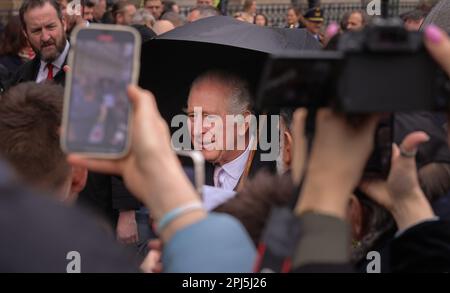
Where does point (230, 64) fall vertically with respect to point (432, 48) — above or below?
below

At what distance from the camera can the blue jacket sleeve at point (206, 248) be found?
5.51 ft

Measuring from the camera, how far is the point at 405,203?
222 cm

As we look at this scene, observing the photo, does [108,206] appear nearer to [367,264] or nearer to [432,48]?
[367,264]

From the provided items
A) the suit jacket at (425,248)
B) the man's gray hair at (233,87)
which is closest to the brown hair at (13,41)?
the man's gray hair at (233,87)

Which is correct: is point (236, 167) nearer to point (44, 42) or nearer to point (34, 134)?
point (34, 134)

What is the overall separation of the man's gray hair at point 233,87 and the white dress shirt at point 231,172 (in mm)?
190

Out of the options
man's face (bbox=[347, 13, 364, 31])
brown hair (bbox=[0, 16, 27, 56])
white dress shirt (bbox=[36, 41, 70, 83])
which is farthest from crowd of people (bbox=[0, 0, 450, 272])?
man's face (bbox=[347, 13, 364, 31])

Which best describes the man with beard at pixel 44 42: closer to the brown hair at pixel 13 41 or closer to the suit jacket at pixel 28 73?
the suit jacket at pixel 28 73

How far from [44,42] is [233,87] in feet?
7.22

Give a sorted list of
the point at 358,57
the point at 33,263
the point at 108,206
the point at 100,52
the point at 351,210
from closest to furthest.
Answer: the point at 33,263, the point at 358,57, the point at 100,52, the point at 351,210, the point at 108,206

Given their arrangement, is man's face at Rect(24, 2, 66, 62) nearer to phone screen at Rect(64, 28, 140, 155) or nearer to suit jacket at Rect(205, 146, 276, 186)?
suit jacket at Rect(205, 146, 276, 186)

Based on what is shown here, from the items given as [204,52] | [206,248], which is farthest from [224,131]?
[206,248]
